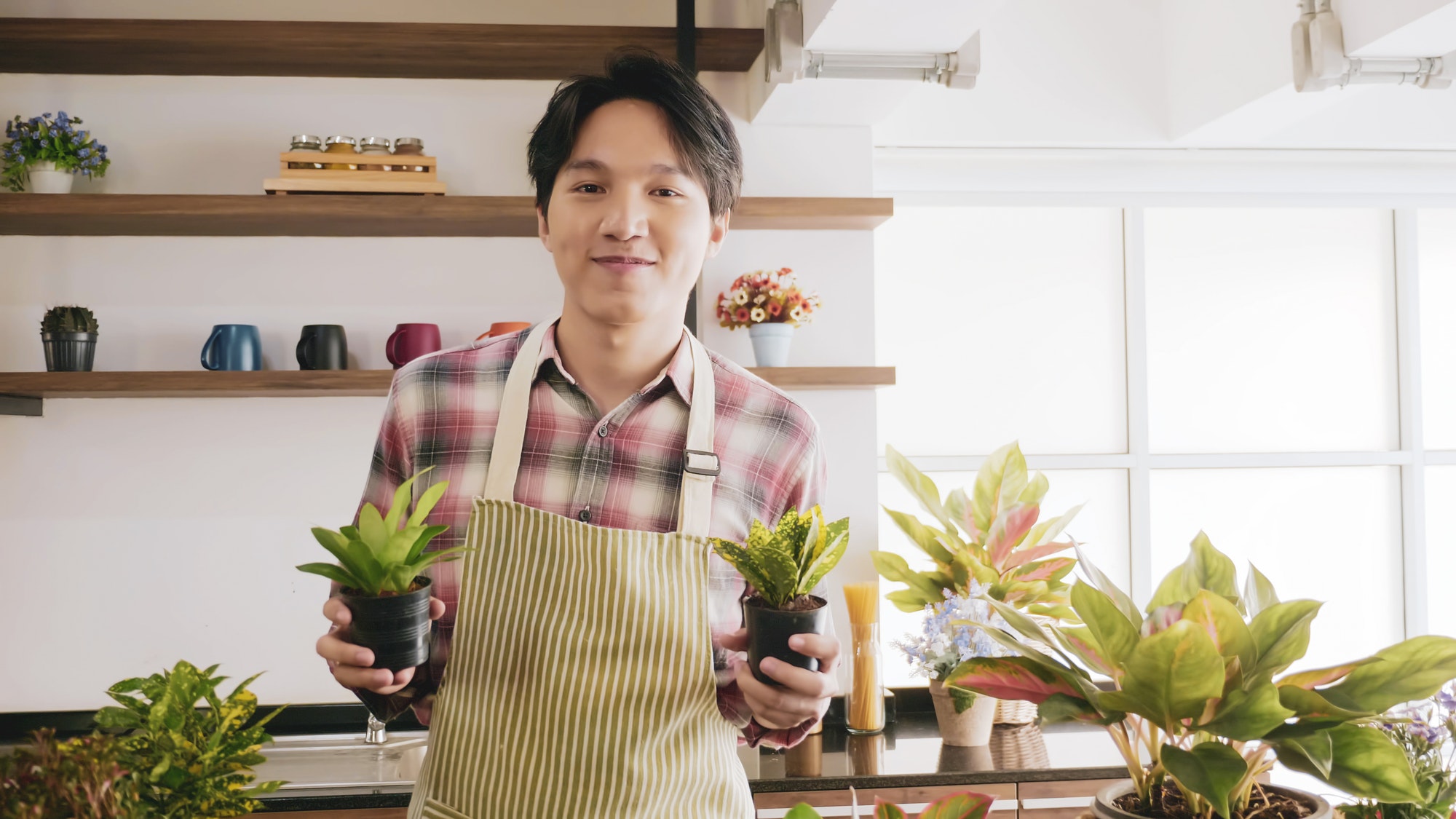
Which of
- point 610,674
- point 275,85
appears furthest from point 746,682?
point 275,85

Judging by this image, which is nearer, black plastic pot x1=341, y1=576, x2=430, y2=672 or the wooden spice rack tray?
black plastic pot x1=341, y1=576, x2=430, y2=672

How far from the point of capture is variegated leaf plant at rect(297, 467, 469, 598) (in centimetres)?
95

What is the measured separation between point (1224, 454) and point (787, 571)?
7.79 ft

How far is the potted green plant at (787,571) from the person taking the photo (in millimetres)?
1010

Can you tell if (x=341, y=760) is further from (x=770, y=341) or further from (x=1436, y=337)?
(x=1436, y=337)

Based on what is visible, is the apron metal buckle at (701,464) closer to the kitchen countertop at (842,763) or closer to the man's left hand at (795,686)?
the man's left hand at (795,686)

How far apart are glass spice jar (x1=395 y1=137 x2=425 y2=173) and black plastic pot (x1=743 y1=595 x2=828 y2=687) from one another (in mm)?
1685

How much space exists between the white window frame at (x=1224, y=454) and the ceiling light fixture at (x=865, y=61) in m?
0.75

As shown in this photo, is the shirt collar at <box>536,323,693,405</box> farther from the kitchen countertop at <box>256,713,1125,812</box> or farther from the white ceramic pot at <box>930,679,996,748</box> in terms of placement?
the white ceramic pot at <box>930,679,996,748</box>

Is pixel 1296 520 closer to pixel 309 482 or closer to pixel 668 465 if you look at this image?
pixel 668 465

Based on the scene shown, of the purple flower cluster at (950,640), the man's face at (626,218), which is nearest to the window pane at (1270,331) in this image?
the purple flower cluster at (950,640)

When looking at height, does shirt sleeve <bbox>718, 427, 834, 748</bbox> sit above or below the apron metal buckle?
below

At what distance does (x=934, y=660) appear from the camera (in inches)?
88.7

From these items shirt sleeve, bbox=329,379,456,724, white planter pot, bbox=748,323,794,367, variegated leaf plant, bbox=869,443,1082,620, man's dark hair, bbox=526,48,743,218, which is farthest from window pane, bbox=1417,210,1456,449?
shirt sleeve, bbox=329,379,456,724
